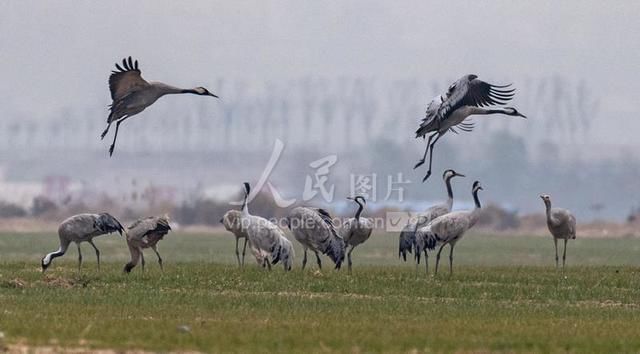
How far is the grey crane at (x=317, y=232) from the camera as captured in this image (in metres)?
28.2

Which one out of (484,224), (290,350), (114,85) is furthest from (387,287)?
(484,224)

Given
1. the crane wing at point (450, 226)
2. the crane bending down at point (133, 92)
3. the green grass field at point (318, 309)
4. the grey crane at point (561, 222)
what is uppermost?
the crane bending down at point (133, 92)

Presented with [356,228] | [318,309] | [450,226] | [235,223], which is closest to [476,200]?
[450,226]

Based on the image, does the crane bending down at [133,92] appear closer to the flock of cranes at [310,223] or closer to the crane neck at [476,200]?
the flock of cranes at [310,223]

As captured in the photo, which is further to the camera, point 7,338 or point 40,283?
point 40,283

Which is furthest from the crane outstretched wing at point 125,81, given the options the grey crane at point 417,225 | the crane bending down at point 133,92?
the grey crane at point 417,225

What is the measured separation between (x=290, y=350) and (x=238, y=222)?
47.6 ft

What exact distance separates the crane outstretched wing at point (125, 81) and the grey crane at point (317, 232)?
4.28m

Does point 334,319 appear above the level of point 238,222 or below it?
below

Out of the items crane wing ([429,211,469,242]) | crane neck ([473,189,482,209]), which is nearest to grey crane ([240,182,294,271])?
crane wing ([429,211,469,242])

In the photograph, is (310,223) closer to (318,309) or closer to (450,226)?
(450,226)

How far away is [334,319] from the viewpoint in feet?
64.4

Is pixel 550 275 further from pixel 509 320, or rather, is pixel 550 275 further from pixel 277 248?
pixel 509 320

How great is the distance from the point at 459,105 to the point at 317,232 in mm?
4100
